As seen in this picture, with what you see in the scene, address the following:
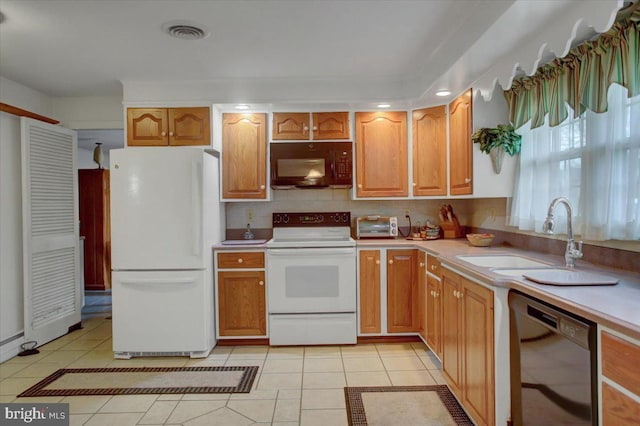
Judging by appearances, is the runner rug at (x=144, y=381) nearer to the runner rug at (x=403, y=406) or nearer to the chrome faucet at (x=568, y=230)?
the runner rug at (x=403, y=406)

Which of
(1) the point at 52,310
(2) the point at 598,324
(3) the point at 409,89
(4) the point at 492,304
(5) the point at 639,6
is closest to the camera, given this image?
(2) the point at 598,324

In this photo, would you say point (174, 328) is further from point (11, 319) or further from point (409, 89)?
point (409, 89)

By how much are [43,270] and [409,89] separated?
368 centimetres

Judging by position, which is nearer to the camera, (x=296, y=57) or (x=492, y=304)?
(x=492, y=304)

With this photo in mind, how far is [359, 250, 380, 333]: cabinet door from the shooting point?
3314mm

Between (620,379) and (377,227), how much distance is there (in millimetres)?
2629

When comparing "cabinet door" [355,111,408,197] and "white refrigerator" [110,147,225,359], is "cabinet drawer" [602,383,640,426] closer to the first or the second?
"cabinet door" [355,111,408,197]

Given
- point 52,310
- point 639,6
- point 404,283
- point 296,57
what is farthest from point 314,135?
point 52,310

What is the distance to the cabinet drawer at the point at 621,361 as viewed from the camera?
104cm

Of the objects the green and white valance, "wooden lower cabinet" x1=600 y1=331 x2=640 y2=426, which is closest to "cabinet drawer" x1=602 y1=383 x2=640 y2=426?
"wooden lower cabinet" x1=600 y1=331 x2=640 y2=426

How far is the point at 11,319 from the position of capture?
3133 millimetres

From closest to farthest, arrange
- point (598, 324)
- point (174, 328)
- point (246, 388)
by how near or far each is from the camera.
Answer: point (598, 324) < point (246, 388) < point (174, 328)

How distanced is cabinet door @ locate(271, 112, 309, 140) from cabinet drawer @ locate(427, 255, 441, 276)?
159 cm

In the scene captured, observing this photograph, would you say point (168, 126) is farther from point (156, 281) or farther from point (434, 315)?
point (434, 315)
